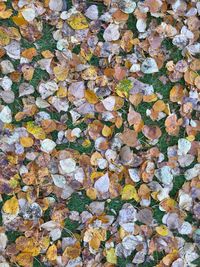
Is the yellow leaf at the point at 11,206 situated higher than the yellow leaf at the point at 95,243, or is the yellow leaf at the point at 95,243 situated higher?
the yellow leaf at the point at 11,206

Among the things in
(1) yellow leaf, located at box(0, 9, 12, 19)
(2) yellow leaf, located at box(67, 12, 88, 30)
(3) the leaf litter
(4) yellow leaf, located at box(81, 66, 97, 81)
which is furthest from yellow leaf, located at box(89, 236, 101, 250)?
(1) yellow leaf, located at box(0, 9, 12, 19)

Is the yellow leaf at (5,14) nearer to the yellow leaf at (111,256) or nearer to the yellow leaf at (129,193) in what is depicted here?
the yellow leaf at (129,193)

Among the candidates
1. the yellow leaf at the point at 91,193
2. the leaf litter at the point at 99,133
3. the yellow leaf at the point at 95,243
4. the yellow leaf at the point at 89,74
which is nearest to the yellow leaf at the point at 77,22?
the leaf litter at the point at 99,133

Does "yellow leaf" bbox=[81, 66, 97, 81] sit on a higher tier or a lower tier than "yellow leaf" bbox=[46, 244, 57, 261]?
higher

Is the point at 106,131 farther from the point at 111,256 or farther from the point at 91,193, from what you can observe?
the point at 111,256

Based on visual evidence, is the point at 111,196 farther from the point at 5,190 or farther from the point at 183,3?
the point at 183,3

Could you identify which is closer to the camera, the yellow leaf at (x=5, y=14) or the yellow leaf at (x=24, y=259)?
the yellow leaf at (x=24, y=259)

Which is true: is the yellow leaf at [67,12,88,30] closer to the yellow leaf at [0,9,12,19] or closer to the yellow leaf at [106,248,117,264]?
the yellow leaf at [0,9,12,19]
